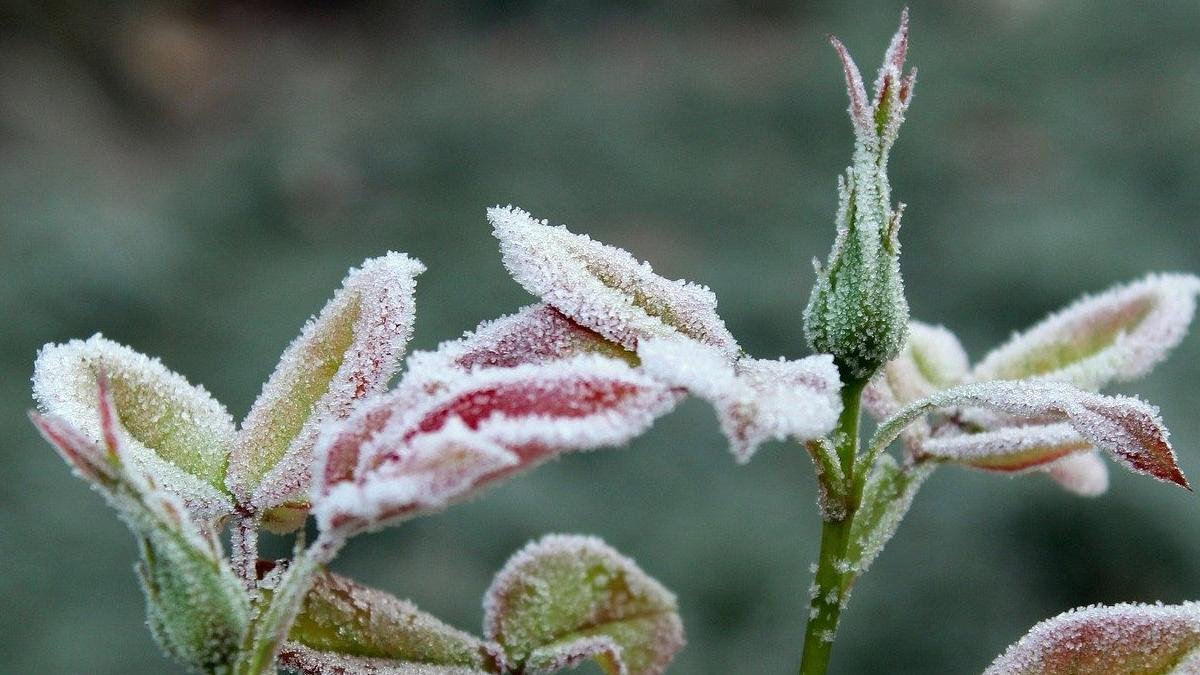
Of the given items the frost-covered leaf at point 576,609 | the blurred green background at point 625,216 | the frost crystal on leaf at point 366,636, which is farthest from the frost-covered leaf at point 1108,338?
the blurred green background at point 625,216

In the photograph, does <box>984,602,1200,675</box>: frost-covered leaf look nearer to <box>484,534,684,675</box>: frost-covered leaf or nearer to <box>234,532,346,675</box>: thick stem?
<box>484,534,684,675</box>: frost-covered leaf

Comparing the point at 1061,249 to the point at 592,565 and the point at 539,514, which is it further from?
the point at 592,565

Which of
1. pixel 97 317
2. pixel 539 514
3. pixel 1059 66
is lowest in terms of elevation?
pixel 539 514

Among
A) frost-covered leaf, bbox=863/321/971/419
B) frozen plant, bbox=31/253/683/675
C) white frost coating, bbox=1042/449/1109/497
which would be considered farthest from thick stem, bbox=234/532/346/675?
white frost coating, bbox=1042/449/1109/497

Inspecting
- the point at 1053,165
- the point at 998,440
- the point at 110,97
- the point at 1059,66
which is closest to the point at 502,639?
the point at 998,440

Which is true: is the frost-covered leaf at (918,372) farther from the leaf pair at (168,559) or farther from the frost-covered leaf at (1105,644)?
the leaf pair at (168,559)

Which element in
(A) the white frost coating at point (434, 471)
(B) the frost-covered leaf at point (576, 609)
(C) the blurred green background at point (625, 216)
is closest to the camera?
(A) the white frost coating at point (434, 471)
